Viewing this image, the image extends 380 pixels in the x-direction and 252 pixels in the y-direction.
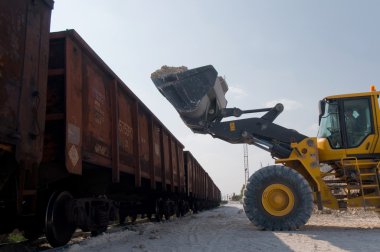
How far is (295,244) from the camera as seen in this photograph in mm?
5500

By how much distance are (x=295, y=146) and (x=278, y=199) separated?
4.22 feet

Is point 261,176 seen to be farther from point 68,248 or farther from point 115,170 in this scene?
point 68,248

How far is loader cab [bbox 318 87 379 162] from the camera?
7797mm

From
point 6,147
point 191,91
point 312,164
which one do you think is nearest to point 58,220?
point 6,147

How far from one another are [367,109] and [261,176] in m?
2.71

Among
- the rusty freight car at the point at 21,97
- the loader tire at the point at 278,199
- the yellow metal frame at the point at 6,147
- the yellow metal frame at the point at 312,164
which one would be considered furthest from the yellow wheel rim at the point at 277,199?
the yellow metal frame at the point at 6,147

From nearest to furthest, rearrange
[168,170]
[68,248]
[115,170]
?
[68,248] → [115,170] → [168,170]

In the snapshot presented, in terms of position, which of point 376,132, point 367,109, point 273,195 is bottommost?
point 273,195

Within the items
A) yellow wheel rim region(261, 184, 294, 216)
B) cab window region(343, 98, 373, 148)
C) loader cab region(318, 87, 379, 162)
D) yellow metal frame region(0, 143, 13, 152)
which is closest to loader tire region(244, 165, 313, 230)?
yellow wheel rim region(261, 184, 294, 216)

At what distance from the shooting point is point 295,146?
8.06 metres

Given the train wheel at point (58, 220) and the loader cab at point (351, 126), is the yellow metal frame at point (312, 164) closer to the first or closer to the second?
the loader cab at point (351, 126)

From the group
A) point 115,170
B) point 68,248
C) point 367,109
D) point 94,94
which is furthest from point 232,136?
point 68,248

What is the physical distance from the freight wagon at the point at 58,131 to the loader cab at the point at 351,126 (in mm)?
4120

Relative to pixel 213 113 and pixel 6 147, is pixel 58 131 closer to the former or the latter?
pixel 6 147
